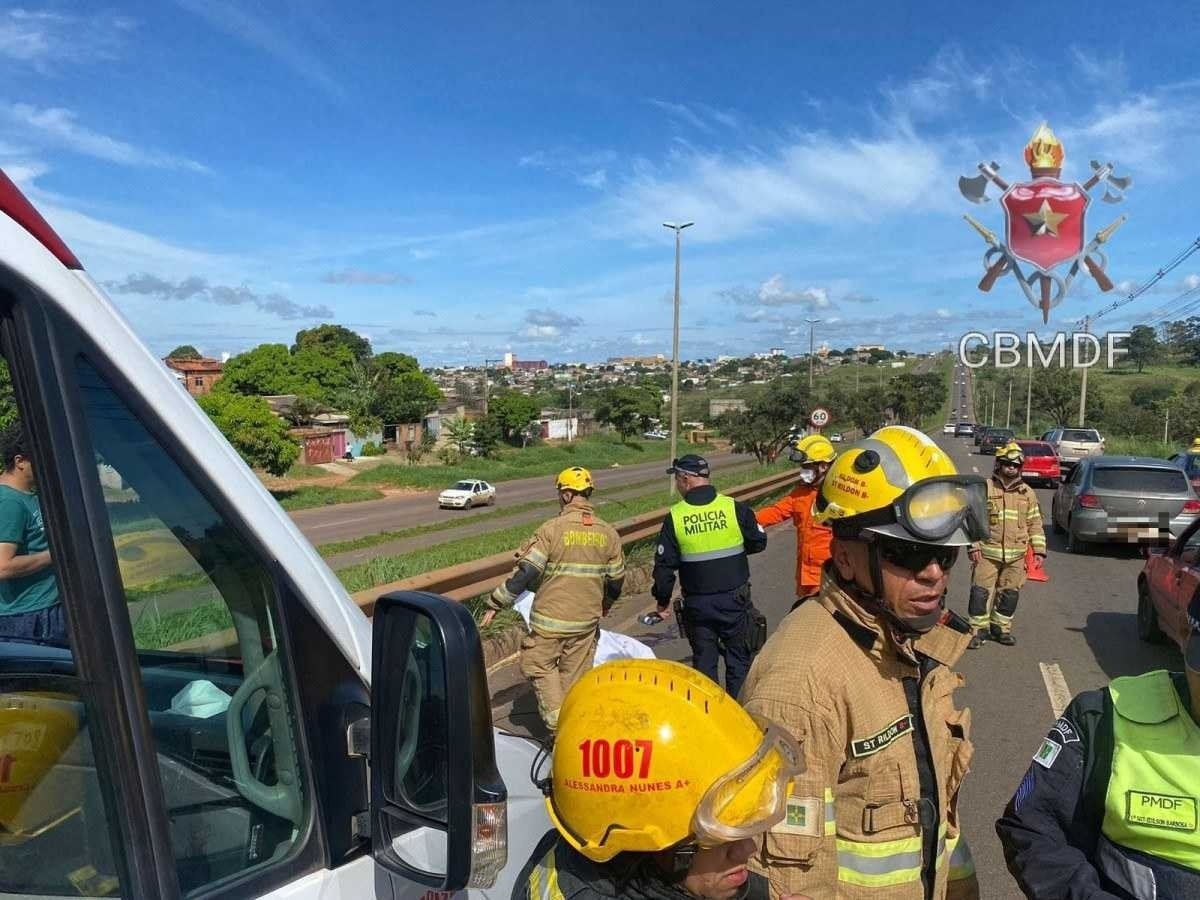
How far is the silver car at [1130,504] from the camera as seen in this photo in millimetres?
13414

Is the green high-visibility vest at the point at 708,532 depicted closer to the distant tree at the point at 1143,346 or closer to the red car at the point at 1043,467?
the red car at the point at 1043,467

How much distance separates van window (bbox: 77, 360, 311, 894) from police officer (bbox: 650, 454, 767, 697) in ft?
13.4

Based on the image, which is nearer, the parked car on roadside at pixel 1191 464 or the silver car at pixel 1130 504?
the silver car at pixel 1130 504

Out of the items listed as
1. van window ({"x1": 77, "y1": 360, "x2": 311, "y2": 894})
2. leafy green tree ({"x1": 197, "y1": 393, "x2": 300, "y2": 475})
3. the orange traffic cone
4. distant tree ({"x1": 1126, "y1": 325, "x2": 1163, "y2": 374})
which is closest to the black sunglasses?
van window ({"x1": 77, "y1": 360, "x2": 311, "y2": 894})

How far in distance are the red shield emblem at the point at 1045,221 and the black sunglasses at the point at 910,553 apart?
43.3 meters

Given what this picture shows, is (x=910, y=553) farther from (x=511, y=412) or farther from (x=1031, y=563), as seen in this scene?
(x=511, y=412)

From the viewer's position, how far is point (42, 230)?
1240mm

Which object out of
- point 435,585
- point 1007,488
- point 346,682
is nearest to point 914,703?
point 346,682

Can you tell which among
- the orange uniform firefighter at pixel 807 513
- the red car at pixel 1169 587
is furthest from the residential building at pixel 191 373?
the red car at pixel 1169 587

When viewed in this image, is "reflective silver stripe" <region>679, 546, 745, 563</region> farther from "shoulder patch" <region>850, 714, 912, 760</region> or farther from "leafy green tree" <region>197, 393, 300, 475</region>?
"leafy green tree" <region>197, 393, 300, 475</region>

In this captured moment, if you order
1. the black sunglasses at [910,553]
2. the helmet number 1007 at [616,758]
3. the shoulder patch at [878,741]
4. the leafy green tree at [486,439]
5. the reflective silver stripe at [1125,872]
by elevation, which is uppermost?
the black sunglasses at [910,553]

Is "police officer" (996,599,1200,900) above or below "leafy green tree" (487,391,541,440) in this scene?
above

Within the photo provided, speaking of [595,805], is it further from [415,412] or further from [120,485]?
[415,412]

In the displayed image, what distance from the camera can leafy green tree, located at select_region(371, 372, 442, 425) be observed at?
220 ft
